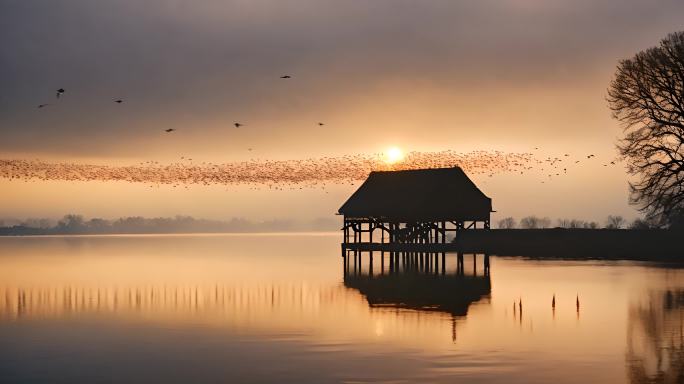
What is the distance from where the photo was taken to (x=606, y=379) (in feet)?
65.6

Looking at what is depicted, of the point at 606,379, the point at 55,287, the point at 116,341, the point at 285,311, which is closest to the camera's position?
the point at 606,379

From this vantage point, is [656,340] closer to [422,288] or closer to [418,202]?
[422,288]

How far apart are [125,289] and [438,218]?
23457mm

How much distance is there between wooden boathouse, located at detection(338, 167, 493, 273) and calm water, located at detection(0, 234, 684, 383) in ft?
34.9

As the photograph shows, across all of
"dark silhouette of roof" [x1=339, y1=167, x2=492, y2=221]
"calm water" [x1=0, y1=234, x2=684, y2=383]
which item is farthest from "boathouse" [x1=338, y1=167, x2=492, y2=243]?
"calm water" [x1=0, y1=234, x2=684, y2=383]

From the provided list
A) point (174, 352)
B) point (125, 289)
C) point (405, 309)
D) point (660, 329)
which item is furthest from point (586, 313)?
point (125, 289)

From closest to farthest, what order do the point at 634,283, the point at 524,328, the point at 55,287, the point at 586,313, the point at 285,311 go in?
the point at 524,328 < the point at 586,313 < the point at 285,311 < the point at 634,283 < the point at 55,287

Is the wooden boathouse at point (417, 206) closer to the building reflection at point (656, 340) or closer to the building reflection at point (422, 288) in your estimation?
the building reflection at point (422, 288)

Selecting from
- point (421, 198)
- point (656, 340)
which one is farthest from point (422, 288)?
point (656, 340)

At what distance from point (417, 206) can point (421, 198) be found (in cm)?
75

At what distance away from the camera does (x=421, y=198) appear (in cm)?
6322

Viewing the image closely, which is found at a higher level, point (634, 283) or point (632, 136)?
point (632, 136)

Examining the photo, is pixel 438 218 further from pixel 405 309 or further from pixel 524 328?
pixel 524 328

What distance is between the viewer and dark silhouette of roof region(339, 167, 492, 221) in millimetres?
61906
